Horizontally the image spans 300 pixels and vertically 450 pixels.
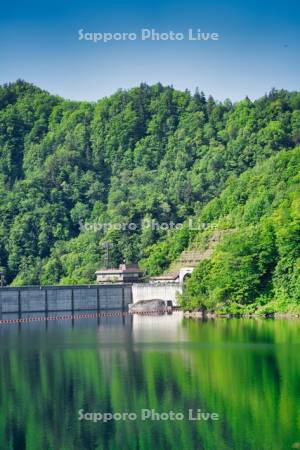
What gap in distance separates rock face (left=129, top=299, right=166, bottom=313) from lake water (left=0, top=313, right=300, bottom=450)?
117 ft

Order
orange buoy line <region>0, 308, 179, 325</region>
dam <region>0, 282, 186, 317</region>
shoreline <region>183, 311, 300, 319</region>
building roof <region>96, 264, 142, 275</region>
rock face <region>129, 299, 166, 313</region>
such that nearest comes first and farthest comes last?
1. shoreline <region>183, 311, 300, 319</region>
2. orange buoy line <region>0, 308, 179, 325</region>
3. rock face <region>129, 299, 166, 313</region>
4. dam <region>0, 282, 186, 317</region>
5. building roof <region>96, 264, 142, 275</region>

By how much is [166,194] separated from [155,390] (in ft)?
368

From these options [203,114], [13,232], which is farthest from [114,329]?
[203,114]

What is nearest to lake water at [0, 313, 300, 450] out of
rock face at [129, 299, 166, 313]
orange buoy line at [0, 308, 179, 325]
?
orange buoy line at [0, 308, 179, 325]

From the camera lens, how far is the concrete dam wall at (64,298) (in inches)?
4801

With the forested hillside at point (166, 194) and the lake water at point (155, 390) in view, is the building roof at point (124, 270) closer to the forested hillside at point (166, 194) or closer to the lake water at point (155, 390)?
the forested hillside at point (166, 194)

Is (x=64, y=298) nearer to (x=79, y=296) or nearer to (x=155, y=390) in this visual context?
(x=79, y=296)

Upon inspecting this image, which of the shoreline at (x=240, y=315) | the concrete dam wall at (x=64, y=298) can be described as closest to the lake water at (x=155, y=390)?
the shoreline at (x=240, y=315)

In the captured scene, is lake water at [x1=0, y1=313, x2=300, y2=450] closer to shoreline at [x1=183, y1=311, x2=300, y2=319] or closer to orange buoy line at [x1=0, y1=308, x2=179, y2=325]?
shoreline at [x1=183, y1=311, x2=300, y2=319]

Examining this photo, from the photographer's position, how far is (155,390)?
5372 cm

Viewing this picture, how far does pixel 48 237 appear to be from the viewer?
159250 millimetres

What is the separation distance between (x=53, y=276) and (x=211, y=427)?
99.5m

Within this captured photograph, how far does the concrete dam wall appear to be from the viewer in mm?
121938

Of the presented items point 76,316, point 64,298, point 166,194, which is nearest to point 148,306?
point 76,316
